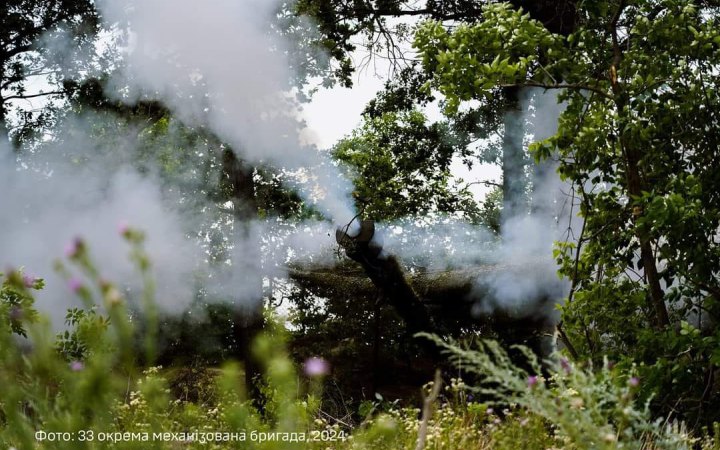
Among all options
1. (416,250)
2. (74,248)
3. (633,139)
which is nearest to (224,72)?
(416,250)

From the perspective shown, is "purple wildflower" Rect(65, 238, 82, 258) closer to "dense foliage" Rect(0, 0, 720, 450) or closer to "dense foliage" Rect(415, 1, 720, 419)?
"dense foliage" Rect(0, 0, 720, 450)

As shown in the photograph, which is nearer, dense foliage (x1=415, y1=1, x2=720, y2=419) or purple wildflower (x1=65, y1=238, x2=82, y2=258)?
purple wildflower (x1=65, y1=238, x2=82, y2=258)

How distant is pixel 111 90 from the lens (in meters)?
9.84

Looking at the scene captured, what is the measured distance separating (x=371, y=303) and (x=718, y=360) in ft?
19.4

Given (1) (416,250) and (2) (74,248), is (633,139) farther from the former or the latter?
(1) (416,250)

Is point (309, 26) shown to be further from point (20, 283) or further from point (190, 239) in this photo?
point (20, 283)

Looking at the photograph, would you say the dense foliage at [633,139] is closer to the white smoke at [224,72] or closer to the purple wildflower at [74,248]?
the purple wildflower at [74,248]

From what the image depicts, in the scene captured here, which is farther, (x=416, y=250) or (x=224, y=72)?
(x=416, y=250)

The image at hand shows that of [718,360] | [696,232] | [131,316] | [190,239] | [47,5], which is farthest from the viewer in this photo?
[190,239]

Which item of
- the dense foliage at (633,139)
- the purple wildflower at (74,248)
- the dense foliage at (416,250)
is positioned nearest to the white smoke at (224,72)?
the dense foliage at (416,250)

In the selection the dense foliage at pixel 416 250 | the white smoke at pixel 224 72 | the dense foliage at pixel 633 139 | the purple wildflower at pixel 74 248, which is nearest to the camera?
the purple wildflower at pixel 74 248

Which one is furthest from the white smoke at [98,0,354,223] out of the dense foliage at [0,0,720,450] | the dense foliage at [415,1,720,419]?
the dense foliage at [415,1,720,419]

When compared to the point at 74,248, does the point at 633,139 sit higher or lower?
higher

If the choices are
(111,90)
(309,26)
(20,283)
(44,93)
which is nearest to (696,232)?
(20,283)
